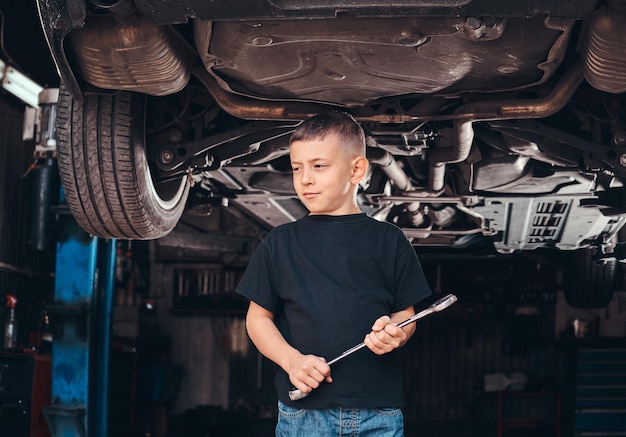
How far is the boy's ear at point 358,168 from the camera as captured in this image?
6.41ft

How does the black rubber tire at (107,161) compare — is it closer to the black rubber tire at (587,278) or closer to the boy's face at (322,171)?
the boy's face at (322,171)

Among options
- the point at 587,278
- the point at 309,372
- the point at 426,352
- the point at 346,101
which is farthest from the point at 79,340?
the point at 426,352

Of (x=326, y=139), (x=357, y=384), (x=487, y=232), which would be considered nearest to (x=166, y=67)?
(x=326, y=139)

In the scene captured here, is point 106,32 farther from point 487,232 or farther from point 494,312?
point 494,312

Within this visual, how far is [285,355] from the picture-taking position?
181cm

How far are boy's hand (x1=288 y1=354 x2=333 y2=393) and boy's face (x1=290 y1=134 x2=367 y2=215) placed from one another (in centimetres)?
34

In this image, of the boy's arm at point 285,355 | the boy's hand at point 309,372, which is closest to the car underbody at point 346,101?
the boy's arm at point 285,355

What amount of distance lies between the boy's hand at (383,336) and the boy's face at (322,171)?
31 cm

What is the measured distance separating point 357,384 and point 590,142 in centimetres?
164

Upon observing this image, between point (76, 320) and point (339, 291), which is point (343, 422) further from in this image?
point (76, 320)

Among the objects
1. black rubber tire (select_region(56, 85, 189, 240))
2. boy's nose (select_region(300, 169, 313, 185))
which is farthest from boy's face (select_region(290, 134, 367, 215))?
black rubber tire (select_region(56, 85, 189, 240))

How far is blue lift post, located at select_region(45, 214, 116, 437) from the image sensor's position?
5145 millimetres

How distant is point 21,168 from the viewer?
775 centimetres

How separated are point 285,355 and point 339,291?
0.17m
